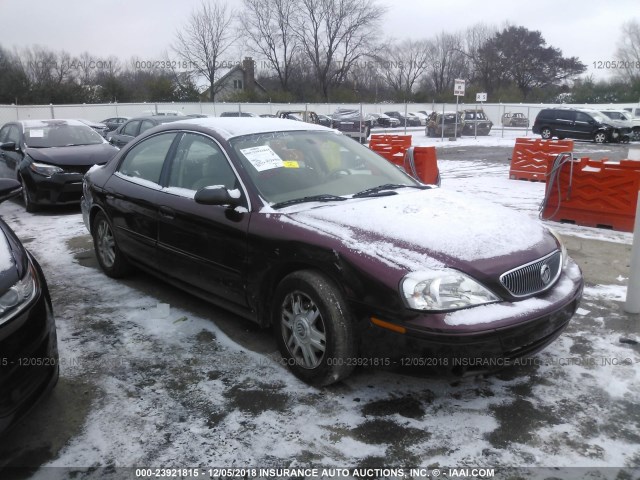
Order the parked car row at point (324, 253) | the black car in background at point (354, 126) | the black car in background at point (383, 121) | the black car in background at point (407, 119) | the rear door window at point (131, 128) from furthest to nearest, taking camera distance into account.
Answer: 1. the black car in background at point (407, 119)
2. the black car in background at point (383, 121)
3. the black car in background at point (354, 126)
4. the rear door window at point (131, 128)
5. the parked car row at point (324, 253)

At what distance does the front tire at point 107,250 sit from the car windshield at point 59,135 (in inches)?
176

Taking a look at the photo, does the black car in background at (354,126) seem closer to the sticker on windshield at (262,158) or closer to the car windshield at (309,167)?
the car windshield at (309,167)

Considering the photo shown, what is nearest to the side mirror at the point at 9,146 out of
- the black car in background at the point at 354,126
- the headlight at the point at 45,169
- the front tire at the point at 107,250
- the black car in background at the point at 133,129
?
the headlight at the point at 45,169

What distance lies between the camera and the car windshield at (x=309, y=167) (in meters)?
3.60

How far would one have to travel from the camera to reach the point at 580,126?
25.9 meters

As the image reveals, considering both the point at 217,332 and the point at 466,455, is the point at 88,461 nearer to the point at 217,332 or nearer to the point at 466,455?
the point at 217,332

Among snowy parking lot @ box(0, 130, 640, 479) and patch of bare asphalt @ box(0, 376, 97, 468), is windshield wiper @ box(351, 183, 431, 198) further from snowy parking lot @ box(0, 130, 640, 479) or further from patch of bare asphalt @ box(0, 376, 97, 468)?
patch of bare asphalt @ box(0, 376, 97, 468)

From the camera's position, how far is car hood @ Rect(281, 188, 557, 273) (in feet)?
9.27

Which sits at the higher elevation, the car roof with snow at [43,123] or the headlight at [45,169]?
the car roof with snow at [43,123]

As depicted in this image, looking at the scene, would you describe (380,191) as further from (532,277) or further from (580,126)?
(580,126)

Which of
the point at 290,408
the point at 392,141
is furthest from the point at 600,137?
the point at 290,408

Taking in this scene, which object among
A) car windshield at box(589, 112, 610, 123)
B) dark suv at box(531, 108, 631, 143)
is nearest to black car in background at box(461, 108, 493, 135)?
dark suv at box(531, 108, 631, 143)

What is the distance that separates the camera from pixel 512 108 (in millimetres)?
39375

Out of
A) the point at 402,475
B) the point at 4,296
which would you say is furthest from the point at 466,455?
→ the point at 4,296
